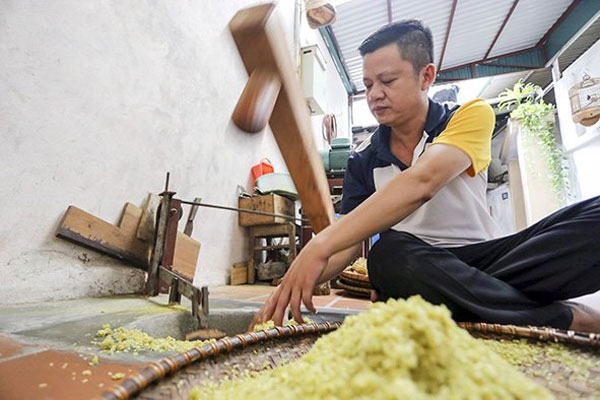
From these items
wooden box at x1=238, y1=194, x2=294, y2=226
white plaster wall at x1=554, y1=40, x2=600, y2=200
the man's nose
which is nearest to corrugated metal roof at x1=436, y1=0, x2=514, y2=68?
white plaster wall at x1=554, y1=40, x2=600, y2=200

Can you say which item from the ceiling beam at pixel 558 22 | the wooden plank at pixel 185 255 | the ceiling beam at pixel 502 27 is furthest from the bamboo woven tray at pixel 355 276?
the ceiling beam at pixel 558 22

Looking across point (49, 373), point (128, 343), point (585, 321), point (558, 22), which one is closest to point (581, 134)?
point (558, 22)

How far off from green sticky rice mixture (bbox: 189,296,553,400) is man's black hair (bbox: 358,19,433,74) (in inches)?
48.1

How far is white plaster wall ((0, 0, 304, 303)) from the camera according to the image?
1358 millimetres

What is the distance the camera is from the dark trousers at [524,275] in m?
A: 0.98

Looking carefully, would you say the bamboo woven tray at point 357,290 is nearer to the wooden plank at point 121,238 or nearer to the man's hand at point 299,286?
the wooden plank at point 121,238

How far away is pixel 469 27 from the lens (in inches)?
266

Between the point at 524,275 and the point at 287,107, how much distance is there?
0.93 m

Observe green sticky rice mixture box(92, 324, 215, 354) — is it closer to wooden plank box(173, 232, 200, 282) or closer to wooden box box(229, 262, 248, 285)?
wooden plank box(173, 232, 200, 282)

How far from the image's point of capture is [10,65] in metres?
1.33

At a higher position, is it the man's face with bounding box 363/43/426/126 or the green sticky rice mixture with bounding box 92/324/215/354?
the man's face with bounding box 363/43/426/126

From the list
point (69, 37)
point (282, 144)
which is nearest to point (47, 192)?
point (69, 37)

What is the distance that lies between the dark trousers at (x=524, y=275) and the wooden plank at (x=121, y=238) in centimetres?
145

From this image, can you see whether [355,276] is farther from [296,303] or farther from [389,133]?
[296,303]
